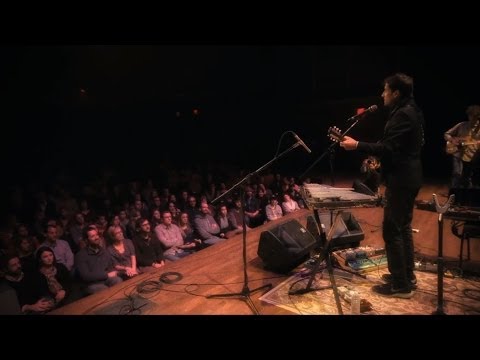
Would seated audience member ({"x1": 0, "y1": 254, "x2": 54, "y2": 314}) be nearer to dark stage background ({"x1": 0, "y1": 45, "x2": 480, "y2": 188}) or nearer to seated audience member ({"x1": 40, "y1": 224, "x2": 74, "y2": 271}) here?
seated audience member ({"x1": 40, "y1": 224, "x2": 74, "y2": 271})

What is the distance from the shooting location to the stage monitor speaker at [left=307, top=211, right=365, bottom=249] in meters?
3.72

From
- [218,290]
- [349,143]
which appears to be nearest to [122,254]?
[218,290]

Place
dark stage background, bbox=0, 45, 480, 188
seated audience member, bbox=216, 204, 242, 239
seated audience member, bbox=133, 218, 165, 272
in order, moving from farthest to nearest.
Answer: dark stage background, bbox=0, 45, 480, 188 → seated audience member, bbox=216, 204, 242, 239 → seated audience member, bbox=133, 218, 165, 272

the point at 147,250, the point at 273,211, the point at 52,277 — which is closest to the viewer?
the point at 52,277

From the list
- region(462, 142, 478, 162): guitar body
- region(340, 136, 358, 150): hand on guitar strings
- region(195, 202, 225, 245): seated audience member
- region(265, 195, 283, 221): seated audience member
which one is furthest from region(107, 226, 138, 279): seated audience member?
region(462, 142, 478, 162): guitar body

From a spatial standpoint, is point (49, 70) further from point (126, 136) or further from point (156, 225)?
point (156, 225)

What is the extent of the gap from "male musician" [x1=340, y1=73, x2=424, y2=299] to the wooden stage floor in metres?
0.46

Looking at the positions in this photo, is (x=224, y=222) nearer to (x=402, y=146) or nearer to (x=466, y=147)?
(x=402, y=146)

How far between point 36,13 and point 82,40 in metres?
0.38

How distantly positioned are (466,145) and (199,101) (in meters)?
8.15

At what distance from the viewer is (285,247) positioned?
128 inches

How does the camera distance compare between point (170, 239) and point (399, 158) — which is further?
point (170, 239)

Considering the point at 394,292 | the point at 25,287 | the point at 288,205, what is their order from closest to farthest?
the point at 394,292 → the point at 25,287 → the point at 288,205

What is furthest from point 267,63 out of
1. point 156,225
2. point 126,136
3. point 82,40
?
point 82,40
